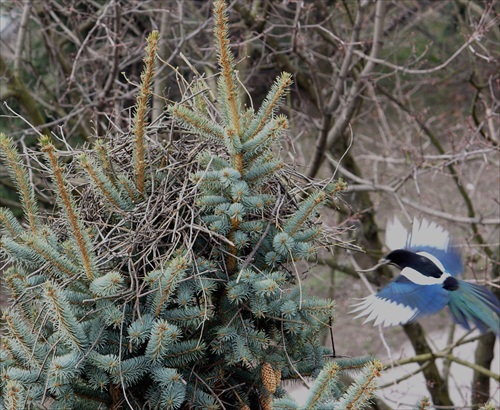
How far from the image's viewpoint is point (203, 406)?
1.70 m

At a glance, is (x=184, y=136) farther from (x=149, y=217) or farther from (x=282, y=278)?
(x=282, y=278)

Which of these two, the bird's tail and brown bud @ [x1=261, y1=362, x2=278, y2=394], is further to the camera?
the bird's tail

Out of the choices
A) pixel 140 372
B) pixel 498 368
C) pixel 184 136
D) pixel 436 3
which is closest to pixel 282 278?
pixel 140 372

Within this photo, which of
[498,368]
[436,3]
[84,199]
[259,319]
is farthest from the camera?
[436,3]

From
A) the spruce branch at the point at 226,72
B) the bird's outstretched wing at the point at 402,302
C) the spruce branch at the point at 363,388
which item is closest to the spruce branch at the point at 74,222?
the spruce branch at the point at 226,72

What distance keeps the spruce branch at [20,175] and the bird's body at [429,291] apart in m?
1.02

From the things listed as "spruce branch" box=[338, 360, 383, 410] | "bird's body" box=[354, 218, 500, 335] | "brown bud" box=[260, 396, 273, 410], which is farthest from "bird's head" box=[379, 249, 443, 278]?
"spruce branch" box=[338, 360, 383, 410]

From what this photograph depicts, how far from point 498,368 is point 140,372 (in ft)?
23.6

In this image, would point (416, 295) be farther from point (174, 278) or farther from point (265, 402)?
point (174, 278)

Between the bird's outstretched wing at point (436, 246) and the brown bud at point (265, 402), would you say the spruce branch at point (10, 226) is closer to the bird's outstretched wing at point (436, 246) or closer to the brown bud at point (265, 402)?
the brown bud at point (265, 402)

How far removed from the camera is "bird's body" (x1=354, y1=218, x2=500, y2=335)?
2.29 m

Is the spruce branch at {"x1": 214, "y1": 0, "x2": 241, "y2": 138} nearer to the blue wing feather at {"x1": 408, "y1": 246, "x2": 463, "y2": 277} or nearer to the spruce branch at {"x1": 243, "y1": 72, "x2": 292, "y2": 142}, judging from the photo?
the spruce branch at {"x1": 243, "y1": 72, "x2": 292, "y2": 142}

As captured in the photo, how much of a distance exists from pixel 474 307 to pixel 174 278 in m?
1.27

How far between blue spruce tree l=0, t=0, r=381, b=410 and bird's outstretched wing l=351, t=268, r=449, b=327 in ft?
1.22
